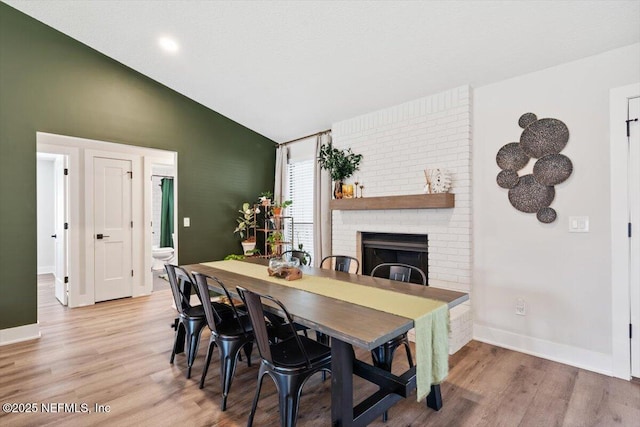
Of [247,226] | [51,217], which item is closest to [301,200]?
[247,226]

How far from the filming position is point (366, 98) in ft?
12.3

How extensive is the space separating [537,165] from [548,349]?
5.34 feet

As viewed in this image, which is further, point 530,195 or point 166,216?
point 166,216

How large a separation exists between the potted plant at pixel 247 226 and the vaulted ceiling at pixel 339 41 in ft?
5.93

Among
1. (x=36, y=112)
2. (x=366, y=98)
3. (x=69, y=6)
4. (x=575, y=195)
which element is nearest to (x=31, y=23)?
(x=69, y=6)

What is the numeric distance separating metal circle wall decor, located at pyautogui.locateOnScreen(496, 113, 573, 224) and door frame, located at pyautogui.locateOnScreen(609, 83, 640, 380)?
0.30m

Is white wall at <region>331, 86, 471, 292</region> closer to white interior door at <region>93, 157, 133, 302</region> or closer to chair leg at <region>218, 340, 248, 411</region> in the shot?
chair leg at <region>218, 340, 248, 411</region>

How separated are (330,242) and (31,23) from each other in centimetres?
425

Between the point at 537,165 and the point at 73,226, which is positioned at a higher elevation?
the point at 537,165

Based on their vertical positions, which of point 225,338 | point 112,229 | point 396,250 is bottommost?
point 225,338

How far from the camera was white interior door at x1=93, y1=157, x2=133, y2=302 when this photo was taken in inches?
183

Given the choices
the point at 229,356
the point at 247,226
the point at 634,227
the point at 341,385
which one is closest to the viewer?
the point at 341,385

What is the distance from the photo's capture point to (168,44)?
3434 mm

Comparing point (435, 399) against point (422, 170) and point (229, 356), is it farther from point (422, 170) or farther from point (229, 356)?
point (422, 170)
